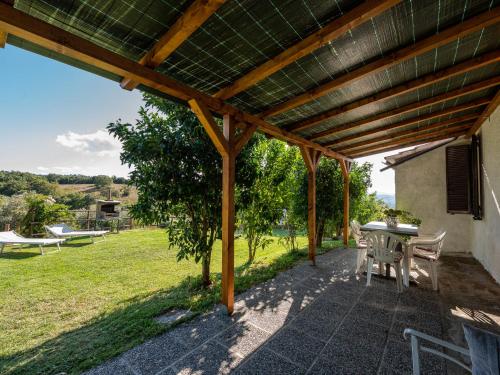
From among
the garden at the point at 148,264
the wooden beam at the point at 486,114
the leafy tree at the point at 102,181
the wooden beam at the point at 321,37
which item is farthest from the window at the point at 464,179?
the leafy tree at the point at 102,181

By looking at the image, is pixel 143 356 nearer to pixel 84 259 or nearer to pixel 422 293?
pixel 422 293

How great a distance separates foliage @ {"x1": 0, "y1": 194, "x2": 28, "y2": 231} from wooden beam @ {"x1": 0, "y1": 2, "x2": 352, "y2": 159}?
1120 centimetres

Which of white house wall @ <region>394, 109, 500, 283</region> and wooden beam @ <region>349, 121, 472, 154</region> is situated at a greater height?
wooden beam @ <region>349, 121, 472, 154</region>

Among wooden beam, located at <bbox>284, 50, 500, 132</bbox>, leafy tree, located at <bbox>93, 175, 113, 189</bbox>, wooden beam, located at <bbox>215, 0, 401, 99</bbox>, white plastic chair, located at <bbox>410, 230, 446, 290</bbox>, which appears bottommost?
white plastic chair, located at <bbox>410, 230, 446, 290</bbox>

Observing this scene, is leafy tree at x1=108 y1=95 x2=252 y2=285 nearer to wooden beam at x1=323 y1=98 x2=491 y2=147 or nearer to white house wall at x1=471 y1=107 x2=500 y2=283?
wooden beam at x1=323 y1=98 x2=491 y2=147

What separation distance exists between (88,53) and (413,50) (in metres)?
2.98

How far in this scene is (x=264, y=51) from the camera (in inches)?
86.3

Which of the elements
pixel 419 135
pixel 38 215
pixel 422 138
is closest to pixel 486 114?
pixel 419 135

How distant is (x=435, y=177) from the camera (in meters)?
6.40

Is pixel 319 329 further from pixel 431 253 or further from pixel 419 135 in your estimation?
pixel 419 135

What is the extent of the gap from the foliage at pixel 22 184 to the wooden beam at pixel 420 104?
107 feet

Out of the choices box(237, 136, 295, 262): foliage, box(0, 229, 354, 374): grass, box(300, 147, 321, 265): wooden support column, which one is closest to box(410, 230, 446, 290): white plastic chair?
box(300, 147, 321, 265): wooden support column

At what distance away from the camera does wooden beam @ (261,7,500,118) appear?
1907mm

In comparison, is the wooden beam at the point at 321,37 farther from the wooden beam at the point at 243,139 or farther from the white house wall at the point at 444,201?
the white house wall at the point at 444,201
